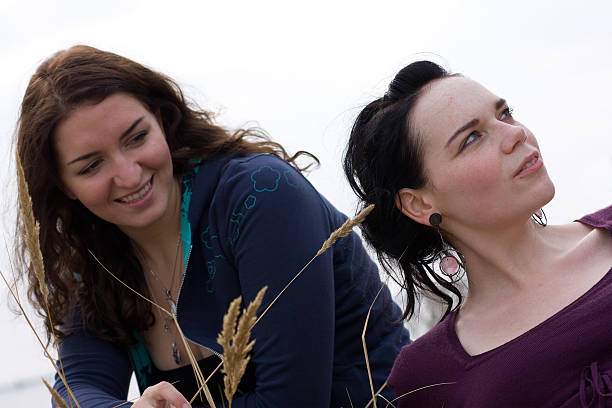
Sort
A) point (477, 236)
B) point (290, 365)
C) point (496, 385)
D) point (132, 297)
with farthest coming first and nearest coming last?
point (132, 297) → point (290, 365) → point (477, 236) → point (496, 385)

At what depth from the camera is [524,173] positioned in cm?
223

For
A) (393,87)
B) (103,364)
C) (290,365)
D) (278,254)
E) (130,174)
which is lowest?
(103,364)

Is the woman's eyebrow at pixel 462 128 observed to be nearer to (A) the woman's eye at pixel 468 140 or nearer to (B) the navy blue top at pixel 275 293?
(A) the woman's eye at pixel 468 140

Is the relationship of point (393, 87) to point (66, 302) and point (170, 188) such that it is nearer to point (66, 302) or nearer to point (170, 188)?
point (170, 188)

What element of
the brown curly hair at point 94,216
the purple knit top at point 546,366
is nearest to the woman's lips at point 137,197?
the brown curly hair at point 94,216

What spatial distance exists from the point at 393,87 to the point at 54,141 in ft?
4.21

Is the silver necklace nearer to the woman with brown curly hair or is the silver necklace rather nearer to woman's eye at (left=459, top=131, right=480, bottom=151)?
the woman with brown curly hair

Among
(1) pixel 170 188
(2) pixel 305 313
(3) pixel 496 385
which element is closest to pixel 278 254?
(2) pixel 305 313

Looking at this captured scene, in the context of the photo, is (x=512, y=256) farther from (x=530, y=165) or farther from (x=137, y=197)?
(x=137, y=197)

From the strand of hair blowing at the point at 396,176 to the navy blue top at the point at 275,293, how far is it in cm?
21

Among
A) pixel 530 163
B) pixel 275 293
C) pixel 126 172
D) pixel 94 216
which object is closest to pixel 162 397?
pixel 275 293

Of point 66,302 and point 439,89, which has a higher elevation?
point 439,89

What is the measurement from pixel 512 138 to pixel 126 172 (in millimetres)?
1366

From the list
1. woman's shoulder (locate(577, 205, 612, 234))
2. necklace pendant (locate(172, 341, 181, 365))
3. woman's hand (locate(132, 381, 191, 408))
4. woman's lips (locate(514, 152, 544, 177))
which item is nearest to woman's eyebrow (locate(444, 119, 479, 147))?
woman's lips (locate(514, 152, 544, 177))
